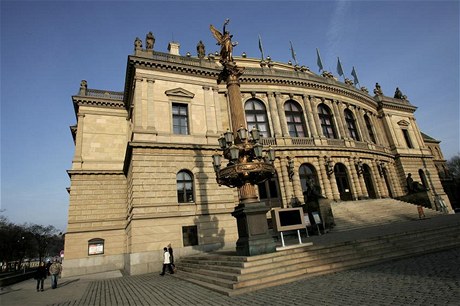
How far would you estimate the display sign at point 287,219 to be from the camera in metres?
11.8

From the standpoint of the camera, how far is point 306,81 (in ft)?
98.2

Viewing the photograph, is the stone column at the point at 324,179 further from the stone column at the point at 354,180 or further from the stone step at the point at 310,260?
the stone step at the point at 310,260

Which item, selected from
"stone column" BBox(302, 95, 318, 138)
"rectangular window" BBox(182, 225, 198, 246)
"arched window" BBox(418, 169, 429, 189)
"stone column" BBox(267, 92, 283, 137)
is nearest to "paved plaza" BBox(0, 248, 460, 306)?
"rectangular window" BBox(182, 225, 198, 246)

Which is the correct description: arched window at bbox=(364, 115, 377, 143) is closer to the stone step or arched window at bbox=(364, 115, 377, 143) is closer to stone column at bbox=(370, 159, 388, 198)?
stone column at bbox=(370, 159, 388, 198)

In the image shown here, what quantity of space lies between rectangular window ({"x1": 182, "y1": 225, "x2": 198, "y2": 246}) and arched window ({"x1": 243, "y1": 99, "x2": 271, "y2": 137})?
471 inches

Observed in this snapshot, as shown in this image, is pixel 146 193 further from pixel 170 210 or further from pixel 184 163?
pixel 184 163

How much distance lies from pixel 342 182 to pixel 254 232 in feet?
66.2

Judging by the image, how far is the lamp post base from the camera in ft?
34.4

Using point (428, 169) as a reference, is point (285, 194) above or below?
below

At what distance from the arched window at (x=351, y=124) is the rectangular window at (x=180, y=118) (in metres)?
20.5

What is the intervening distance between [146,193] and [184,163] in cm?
364

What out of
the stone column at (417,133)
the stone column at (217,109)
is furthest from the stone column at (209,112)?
the stone column at (417,133)

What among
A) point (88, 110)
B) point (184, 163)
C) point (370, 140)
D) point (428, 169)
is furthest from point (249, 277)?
point (428, 169)

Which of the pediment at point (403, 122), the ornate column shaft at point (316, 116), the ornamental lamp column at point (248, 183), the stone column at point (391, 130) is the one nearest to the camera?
the ornamental lamp column at point (248, 183)
